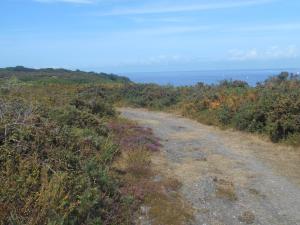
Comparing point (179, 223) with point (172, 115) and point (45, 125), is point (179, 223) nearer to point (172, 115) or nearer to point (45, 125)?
point (45, 125)

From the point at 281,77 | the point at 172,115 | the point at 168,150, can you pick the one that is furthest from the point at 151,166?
the point at 281,77

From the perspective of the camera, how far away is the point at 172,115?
24.3 metres

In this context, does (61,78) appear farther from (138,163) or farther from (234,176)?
(234,176)

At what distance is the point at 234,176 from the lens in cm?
1062

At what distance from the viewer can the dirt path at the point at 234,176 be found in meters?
8.16

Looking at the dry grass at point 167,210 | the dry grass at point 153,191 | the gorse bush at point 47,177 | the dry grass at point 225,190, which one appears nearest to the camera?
the gorse bush at point 47,177

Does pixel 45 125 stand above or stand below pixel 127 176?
above

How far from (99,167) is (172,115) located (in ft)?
53.3

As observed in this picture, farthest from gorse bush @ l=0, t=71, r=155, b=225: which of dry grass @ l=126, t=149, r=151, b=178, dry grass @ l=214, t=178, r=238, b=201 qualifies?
dry grass @ l=214, t=178, r=238, b=201

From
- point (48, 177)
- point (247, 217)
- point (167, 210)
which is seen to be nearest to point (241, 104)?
point (247, 217)

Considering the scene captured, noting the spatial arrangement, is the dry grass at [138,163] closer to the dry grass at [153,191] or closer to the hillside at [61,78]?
the dry grass at [153,191]

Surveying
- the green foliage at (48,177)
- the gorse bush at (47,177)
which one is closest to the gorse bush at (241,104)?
the green foliage at (48,177)

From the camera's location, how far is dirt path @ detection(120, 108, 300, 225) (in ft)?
26.8

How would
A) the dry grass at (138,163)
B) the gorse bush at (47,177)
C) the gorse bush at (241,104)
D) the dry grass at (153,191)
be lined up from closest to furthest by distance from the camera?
1. the gorse bush at (47,177)
2. the dry grass at (153,191)
3. the dry grass at (138,163)
4. the gorse bush at (241,104)
